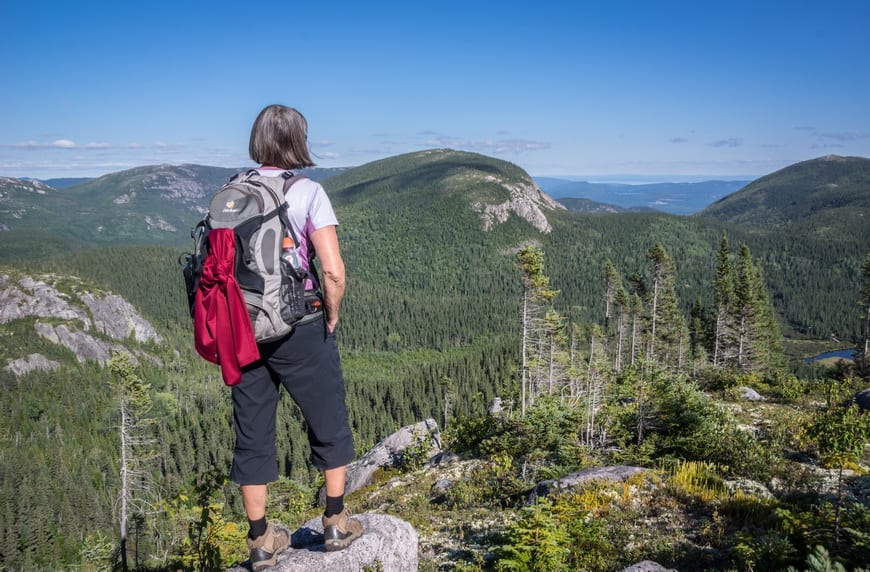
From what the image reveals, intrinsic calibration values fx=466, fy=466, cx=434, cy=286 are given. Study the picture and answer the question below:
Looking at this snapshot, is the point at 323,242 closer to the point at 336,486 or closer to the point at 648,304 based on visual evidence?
the point at 336,486

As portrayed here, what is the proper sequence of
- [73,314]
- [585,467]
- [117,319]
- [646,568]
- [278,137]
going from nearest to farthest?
[278,137] < [646,568] < [585,467] < [73,314] < [117,319]

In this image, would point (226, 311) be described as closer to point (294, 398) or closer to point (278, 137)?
point (294, 398)

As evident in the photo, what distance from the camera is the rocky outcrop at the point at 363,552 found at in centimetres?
500

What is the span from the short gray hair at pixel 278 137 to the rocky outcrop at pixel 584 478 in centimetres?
709

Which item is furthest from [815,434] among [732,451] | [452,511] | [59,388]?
[59,388]

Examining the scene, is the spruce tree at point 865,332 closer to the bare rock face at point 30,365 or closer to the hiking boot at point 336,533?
the hiking boot at point 336,533

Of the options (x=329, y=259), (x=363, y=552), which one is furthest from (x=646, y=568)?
(x=329, y=259)

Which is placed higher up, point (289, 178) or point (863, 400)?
point (289, 178)

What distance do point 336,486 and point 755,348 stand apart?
49.8 metres

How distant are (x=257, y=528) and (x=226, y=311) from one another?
2.52 metres

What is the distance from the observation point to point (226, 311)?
3768 millimetres

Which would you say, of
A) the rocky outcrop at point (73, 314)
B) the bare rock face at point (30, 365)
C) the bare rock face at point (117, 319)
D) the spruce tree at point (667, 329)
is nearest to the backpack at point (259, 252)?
the spruce tree at point (667, 329)

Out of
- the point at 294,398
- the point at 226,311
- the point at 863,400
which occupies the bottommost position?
the point at 863,400

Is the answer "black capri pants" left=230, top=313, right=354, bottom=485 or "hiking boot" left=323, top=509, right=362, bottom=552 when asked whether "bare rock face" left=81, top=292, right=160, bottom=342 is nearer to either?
"hiking boot" left=323, top=509, right=362, bottom=552
